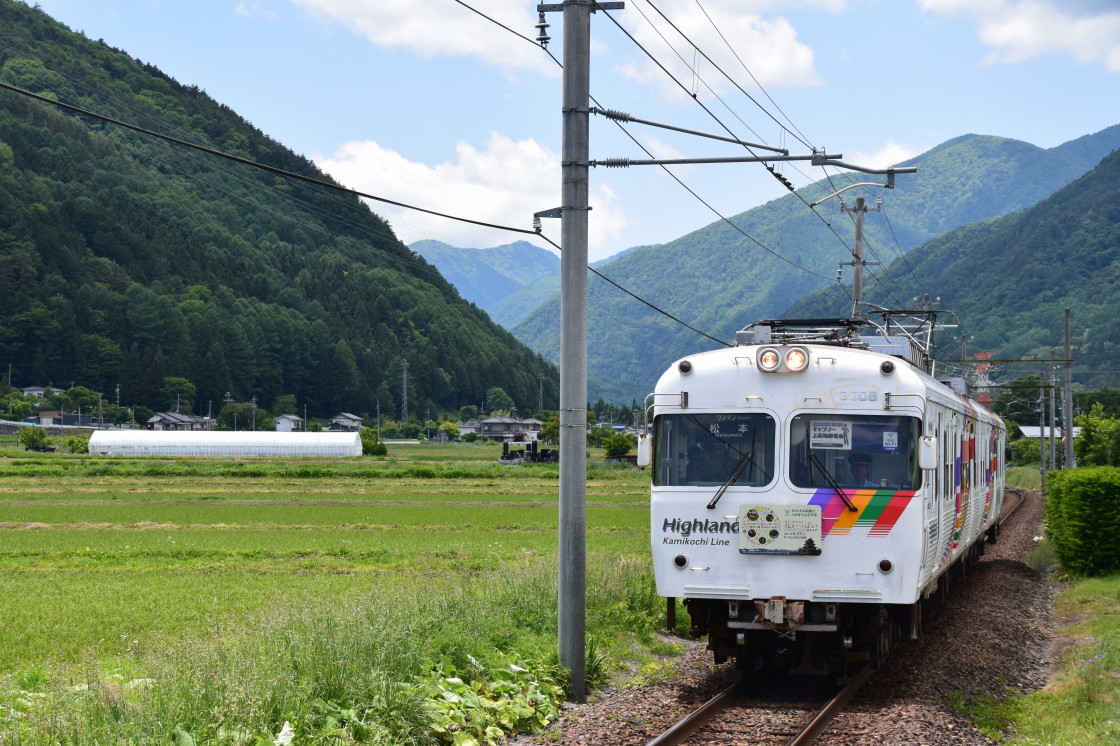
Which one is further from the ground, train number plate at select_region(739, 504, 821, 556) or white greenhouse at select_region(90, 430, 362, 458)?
train number plate at select_region(739, 504, 821, 556)

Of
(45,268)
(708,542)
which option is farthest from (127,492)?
→ (45,268)

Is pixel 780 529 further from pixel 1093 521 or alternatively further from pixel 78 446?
pixel 78 446

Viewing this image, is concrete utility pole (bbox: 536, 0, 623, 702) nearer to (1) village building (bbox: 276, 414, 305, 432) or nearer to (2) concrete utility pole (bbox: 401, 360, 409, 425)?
(1) village building (bbox: 276, 414, 305, 432)

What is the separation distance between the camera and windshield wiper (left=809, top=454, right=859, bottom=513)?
10789mm

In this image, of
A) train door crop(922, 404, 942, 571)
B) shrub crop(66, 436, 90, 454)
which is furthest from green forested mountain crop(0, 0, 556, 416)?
train door crop(922, 404, 942, 571)

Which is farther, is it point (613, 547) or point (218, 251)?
point (218, 251)

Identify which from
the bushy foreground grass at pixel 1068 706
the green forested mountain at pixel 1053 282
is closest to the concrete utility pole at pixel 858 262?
the bushy foreground grass at pixel 1068 706

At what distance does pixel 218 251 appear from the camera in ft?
550

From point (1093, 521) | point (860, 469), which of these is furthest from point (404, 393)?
point (860, 469)

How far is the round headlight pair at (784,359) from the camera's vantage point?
1120 centimetres

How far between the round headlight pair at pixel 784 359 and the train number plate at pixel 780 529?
1398 mm

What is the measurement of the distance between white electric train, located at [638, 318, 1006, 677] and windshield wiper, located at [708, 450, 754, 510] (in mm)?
12

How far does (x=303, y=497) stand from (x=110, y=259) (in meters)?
124

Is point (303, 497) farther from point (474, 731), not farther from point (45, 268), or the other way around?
point (45, 268)
